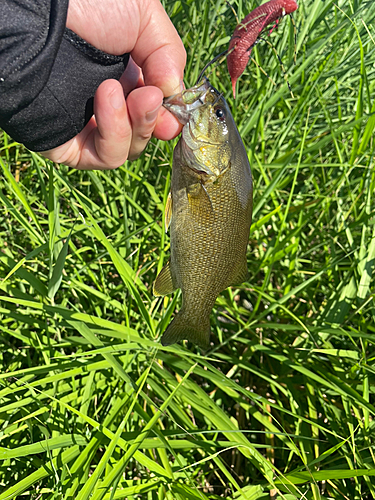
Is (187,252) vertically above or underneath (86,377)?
above

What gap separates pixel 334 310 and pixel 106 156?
4.29 ft

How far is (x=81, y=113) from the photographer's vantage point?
1563mm

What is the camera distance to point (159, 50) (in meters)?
1.65

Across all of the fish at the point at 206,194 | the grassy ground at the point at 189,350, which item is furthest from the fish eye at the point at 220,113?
the grassy ground at the point at 189,350

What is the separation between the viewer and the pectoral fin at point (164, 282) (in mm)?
1683

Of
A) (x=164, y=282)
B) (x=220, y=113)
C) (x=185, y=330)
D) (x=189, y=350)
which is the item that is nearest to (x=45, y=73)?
(x=220, y=113)

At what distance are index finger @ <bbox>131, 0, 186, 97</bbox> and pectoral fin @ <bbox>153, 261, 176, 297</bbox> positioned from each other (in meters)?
0.70

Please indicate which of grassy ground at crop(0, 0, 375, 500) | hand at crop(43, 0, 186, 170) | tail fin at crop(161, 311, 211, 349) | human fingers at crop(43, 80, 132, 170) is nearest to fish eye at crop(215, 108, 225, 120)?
hand at crop(43, 0, 186, 170)

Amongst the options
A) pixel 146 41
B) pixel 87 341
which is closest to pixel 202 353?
pixel 87 341

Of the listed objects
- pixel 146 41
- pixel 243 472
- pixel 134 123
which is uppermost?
pixel 146 41

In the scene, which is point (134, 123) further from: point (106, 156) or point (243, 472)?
point (243, 472)

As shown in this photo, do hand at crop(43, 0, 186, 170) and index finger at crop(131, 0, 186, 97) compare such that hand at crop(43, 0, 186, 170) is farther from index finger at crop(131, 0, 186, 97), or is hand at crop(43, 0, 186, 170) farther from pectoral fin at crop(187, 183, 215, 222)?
pectoral fin at crop(187, 183, 215, 222)

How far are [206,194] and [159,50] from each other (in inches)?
24.2

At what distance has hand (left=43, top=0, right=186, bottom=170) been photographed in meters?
1.48
